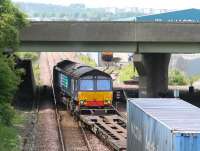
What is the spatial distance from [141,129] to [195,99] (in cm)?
3208

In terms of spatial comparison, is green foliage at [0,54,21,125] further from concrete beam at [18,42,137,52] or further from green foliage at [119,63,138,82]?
green foliage at [119,63,138,82]

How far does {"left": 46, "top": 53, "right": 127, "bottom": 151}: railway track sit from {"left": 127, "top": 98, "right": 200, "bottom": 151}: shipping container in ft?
14.6

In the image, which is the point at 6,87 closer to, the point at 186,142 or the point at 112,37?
the point at 112,37

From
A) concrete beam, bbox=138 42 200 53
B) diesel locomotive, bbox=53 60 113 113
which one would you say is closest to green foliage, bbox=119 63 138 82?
concrete beam, bbox=138 42 200 53

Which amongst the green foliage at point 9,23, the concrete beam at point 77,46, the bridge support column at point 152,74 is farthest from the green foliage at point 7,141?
the bridge support column at point 152,74

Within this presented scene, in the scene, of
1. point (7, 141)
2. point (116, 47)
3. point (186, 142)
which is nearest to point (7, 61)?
point (7, 141)

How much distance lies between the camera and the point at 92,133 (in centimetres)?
3247

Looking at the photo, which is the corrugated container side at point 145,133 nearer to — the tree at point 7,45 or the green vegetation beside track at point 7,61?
the green vegetation beside track at point 7,61

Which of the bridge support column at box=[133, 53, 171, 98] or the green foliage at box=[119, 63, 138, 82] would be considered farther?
the green foliage at box=[119, 63, 138, 82]

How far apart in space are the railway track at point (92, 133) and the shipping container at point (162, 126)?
14.6 ft

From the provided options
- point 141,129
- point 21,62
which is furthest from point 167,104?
point 21,62

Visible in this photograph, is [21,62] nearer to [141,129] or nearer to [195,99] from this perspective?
[195,99]

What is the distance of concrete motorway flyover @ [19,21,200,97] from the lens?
41625mm

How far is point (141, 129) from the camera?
18.6 meters
